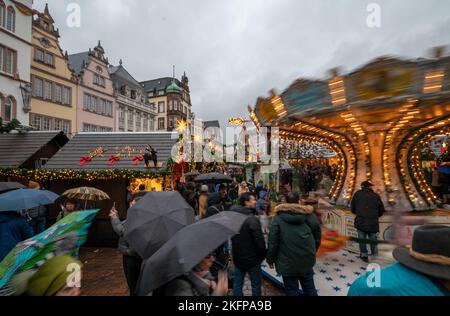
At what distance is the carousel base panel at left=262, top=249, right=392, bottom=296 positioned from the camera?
16.9 feet

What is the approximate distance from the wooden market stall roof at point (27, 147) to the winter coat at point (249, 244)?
10.7 metres

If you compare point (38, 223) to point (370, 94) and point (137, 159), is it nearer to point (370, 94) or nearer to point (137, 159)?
point (137, 159)

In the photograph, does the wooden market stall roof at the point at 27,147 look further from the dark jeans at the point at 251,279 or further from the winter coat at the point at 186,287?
the winter coat at the point at 186,287

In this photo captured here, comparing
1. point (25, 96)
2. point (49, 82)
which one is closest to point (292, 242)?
point (25, 96)

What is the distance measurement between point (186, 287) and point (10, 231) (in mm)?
4269

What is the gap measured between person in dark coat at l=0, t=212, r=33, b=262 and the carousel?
5934 millimetres

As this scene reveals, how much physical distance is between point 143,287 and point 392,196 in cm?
872

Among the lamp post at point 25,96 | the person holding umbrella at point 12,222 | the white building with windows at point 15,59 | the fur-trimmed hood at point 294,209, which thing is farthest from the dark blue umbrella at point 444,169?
the lamp post at point 25,96

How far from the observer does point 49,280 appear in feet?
6.40

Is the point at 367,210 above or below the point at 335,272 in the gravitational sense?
above

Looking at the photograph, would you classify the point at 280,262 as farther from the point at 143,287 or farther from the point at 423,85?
the point at 423,85

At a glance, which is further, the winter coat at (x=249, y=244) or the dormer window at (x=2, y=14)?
the dormer window at (x=2, y=14)

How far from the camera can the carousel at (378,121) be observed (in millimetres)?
5195

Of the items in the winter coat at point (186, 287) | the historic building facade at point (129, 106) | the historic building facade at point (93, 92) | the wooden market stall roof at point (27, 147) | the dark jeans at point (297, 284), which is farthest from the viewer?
the historic building facade at point (129, 106)
